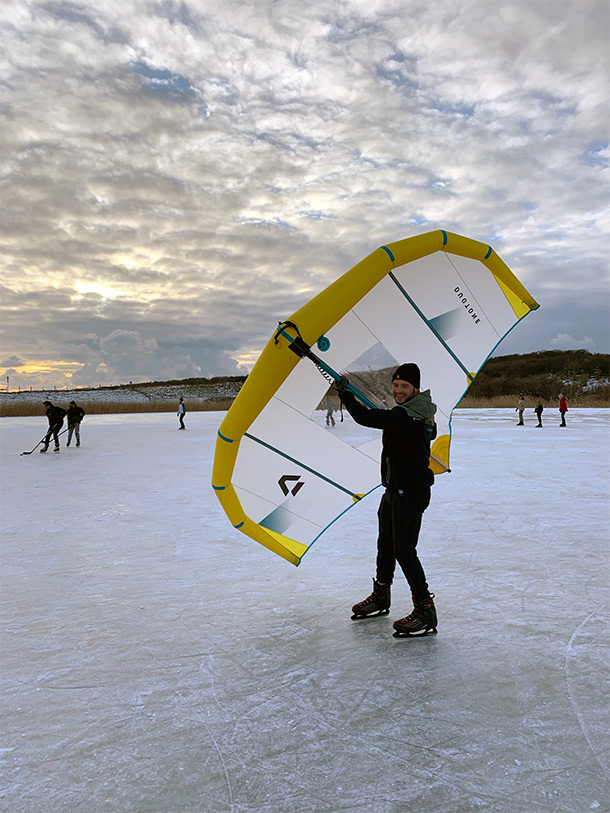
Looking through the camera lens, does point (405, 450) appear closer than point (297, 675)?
No

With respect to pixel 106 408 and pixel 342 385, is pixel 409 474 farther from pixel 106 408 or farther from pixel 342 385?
pixel 106 408

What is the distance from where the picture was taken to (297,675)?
2668mm

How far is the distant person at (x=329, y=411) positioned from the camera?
3200 mm

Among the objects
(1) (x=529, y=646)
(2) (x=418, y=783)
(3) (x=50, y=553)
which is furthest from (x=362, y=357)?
(3) (x=50, y=553)

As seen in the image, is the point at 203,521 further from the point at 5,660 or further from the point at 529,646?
the point at 529,646

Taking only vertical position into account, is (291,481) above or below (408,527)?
above

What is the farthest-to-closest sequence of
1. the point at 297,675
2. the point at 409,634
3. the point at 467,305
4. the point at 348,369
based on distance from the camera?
the point at 467,305 < the point at 348,369 < the point at 409,634 < the point at 297,675

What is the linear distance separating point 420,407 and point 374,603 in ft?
4.06

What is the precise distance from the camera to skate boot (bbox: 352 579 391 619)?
11.0 feet

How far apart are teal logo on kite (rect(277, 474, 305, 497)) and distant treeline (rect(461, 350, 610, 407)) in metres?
56.5

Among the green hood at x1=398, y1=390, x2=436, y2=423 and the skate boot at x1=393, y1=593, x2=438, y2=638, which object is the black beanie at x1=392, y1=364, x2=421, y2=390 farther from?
the skate boot at x1=393, y1=593, x2=438, y2=638

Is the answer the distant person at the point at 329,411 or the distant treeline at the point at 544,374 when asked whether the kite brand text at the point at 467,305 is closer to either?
the distant person at the point at 329,411

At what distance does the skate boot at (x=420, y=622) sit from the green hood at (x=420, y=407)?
100 centimetres

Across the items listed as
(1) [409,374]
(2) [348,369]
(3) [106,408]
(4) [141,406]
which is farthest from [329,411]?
(3) [106,408]
